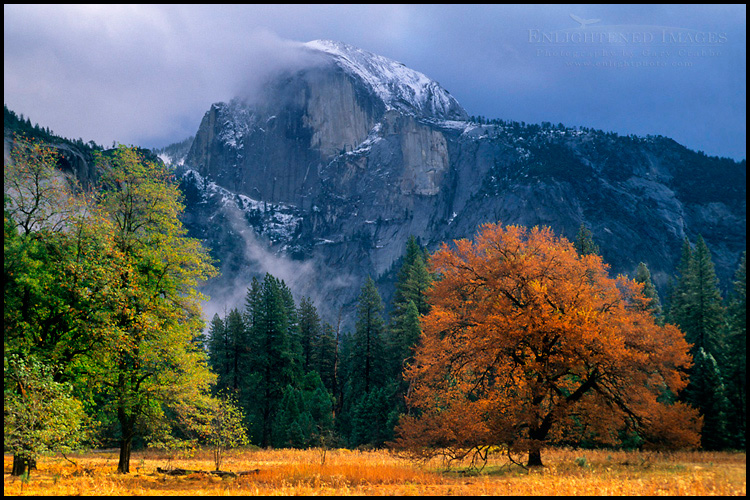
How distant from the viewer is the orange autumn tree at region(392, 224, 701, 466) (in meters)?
18.6

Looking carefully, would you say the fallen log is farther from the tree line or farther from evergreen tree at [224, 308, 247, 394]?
evergreen tree at [224, 308, 247, 394]

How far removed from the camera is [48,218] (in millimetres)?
17484

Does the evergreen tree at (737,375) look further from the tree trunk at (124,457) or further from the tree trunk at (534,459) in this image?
the tree trunk at (124,457)

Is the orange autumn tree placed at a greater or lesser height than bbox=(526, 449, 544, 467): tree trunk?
greater

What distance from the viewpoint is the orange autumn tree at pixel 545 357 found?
18562mm

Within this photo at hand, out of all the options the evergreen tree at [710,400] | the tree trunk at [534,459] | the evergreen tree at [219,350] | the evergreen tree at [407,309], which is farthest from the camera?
the evergreen tree at [219,350]

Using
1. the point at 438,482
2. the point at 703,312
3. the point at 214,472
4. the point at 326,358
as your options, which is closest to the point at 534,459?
the point at 438,482

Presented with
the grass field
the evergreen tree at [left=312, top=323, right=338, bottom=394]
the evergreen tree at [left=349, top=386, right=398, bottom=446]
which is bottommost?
the evergreen tree at [left=349, top=386, right=398, bottom=446]

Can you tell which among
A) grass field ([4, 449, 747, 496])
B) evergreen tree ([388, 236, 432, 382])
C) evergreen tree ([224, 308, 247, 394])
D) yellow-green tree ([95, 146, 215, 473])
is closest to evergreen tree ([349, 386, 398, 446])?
evergreen tree ([388, 236, 432, 382])

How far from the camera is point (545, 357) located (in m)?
19.2

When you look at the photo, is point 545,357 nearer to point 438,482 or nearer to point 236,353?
point 438,482

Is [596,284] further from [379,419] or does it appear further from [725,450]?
[379,419]

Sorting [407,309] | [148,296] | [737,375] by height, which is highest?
[148,296]

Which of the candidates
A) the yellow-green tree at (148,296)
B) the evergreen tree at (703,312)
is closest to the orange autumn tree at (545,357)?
the yellow-green tree at (148,296)
